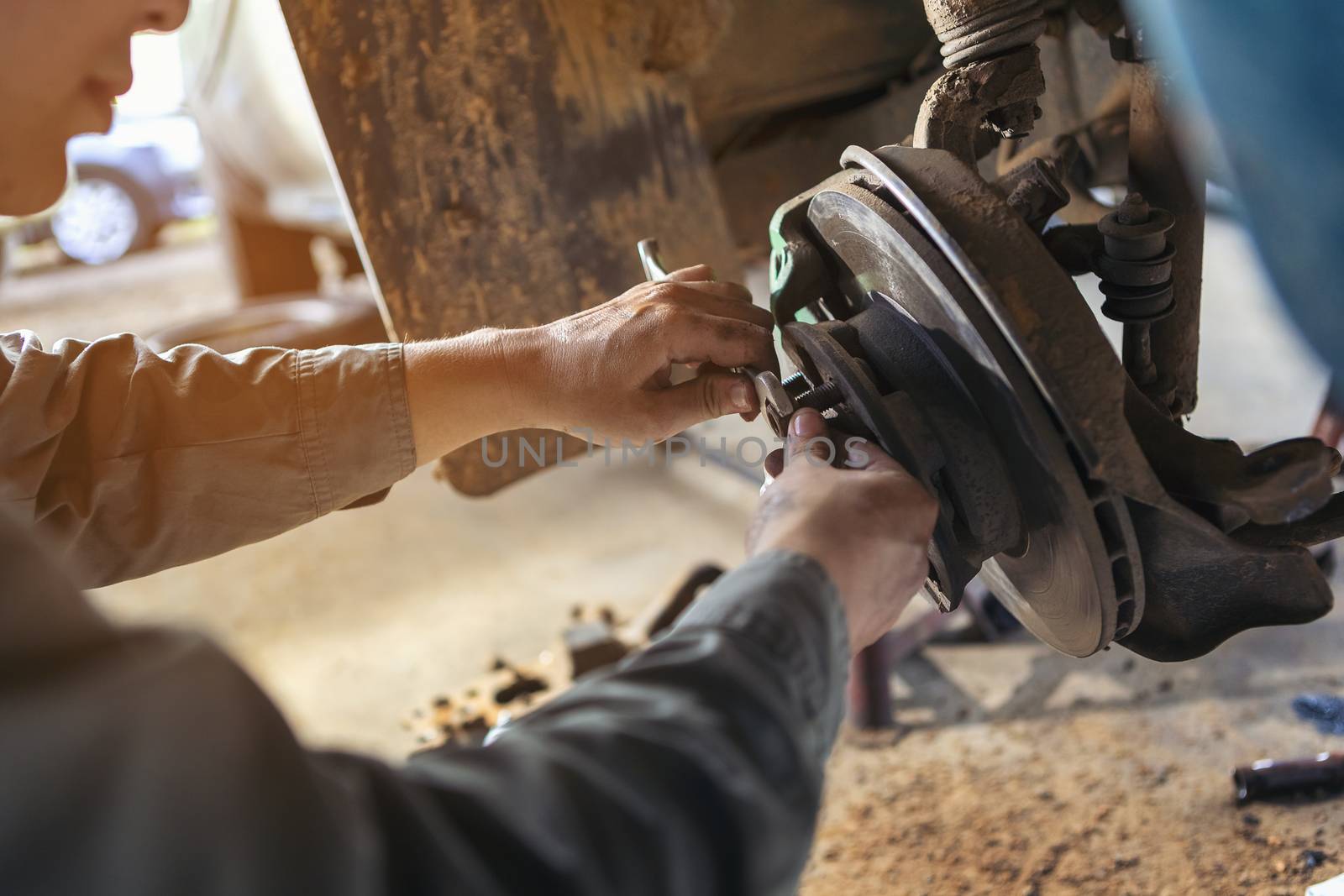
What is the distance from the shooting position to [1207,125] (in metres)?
0.60

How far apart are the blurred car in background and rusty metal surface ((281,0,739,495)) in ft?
22.6

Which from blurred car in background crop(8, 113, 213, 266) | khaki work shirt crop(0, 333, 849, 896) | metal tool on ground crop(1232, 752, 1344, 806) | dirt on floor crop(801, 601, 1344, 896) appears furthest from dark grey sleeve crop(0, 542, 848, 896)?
blurred car in background crop(8, 113, 213, 266)

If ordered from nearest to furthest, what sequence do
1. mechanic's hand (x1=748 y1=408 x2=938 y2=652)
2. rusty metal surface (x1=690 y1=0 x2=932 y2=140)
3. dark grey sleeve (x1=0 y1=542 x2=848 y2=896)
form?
dark grey sleeve (x1=0 y1=542 x2=848 y2=896), mechanic's hand (x1=748 y1=408 x2=938 y2=652), rusty metal surface (x1=690 y1=0 x2=932 y2=140)

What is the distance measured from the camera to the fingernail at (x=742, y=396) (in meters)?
1.00

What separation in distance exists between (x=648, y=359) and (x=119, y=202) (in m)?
7.58

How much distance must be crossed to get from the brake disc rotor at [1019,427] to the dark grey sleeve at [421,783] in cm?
27

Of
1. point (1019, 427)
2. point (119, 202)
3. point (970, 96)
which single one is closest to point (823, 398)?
point (1019, 427)

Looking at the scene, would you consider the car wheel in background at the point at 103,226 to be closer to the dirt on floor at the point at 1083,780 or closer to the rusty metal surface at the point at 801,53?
the rusty metal surface at the point at 801,53

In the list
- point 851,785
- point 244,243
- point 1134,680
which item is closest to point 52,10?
point 851,785

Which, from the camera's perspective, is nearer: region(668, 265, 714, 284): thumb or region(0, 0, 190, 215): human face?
region(0, 0, 190, 215): human face

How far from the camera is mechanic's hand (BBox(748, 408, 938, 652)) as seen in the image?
678 mm

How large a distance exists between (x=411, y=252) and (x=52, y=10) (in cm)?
57

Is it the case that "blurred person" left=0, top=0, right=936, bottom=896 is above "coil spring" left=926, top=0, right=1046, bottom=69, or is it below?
below

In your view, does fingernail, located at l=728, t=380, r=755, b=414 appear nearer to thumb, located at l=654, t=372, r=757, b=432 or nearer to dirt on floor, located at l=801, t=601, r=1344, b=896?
thumb, located at l=654, t=372, r=757, b=432
